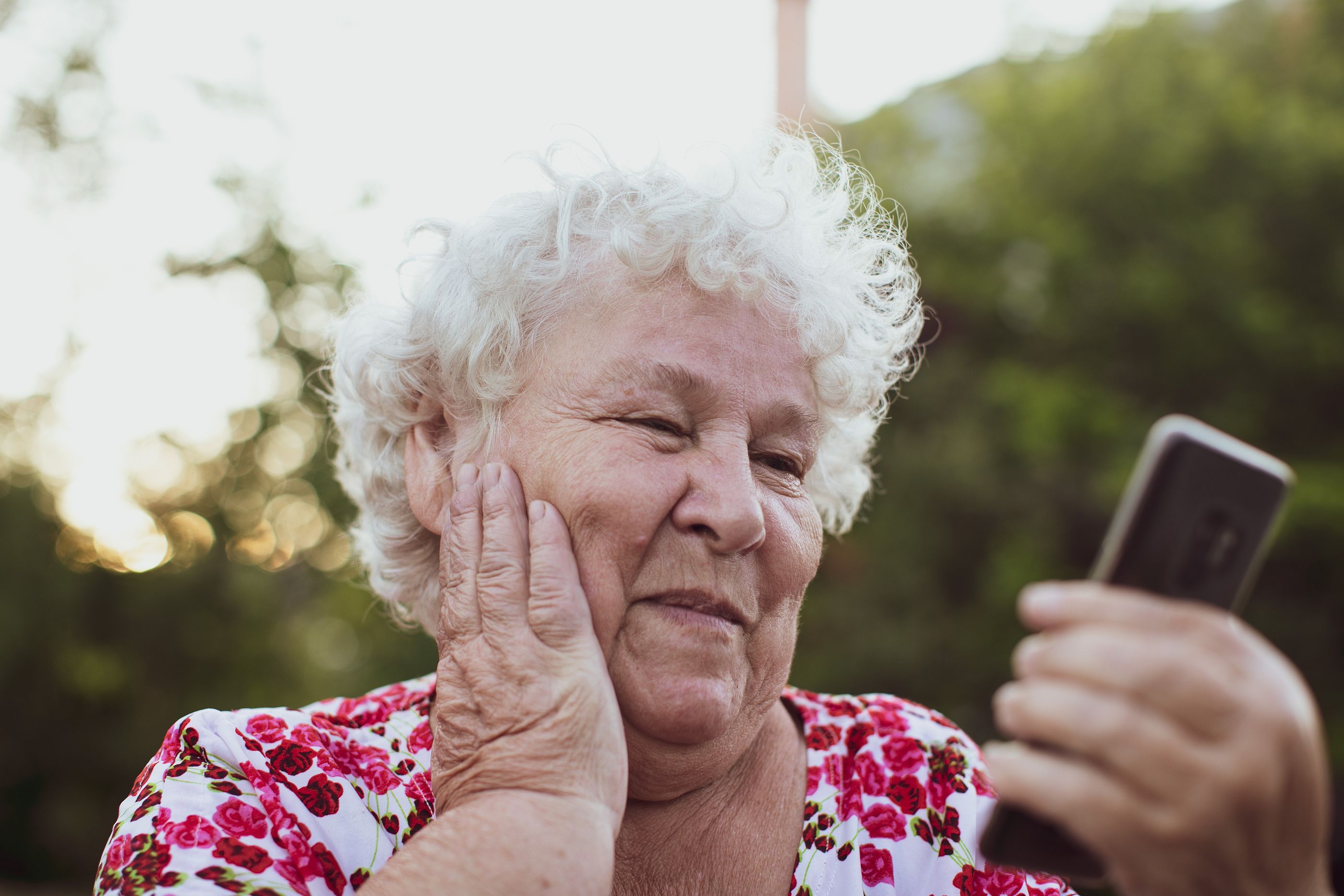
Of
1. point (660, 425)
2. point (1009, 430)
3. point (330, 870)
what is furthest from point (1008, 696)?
point (1009, 430)

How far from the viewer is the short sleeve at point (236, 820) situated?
1.56 metres

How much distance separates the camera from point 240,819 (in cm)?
171

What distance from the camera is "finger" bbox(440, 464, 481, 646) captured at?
1784 millimetres

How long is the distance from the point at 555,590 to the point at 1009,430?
1247 centimetres

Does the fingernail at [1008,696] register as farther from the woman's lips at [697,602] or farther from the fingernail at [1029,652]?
the woman's lips at [697,602]

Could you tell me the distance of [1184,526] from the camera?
3.85 ft

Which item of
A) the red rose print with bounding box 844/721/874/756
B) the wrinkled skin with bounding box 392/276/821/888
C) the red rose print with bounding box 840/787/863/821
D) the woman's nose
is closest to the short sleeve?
the wrinkled skin with bounding box 392/276/821/888

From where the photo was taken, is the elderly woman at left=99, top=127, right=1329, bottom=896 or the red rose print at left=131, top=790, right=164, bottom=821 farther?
the red rose print at left=131, top=790, right=164, bottom=821

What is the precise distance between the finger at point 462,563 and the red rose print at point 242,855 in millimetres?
473

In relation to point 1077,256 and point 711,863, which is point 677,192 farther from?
point 1077,256

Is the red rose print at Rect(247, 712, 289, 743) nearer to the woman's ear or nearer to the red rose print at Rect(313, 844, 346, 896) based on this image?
the red rose print at Rect(313, 844, 346, 896)

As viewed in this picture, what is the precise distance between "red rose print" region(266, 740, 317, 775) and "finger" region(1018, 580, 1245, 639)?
1462 millimetres

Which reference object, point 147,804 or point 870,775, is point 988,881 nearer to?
point 870,775

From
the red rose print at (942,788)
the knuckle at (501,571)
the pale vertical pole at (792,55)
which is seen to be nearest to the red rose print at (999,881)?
the red rose print at (942,788)
